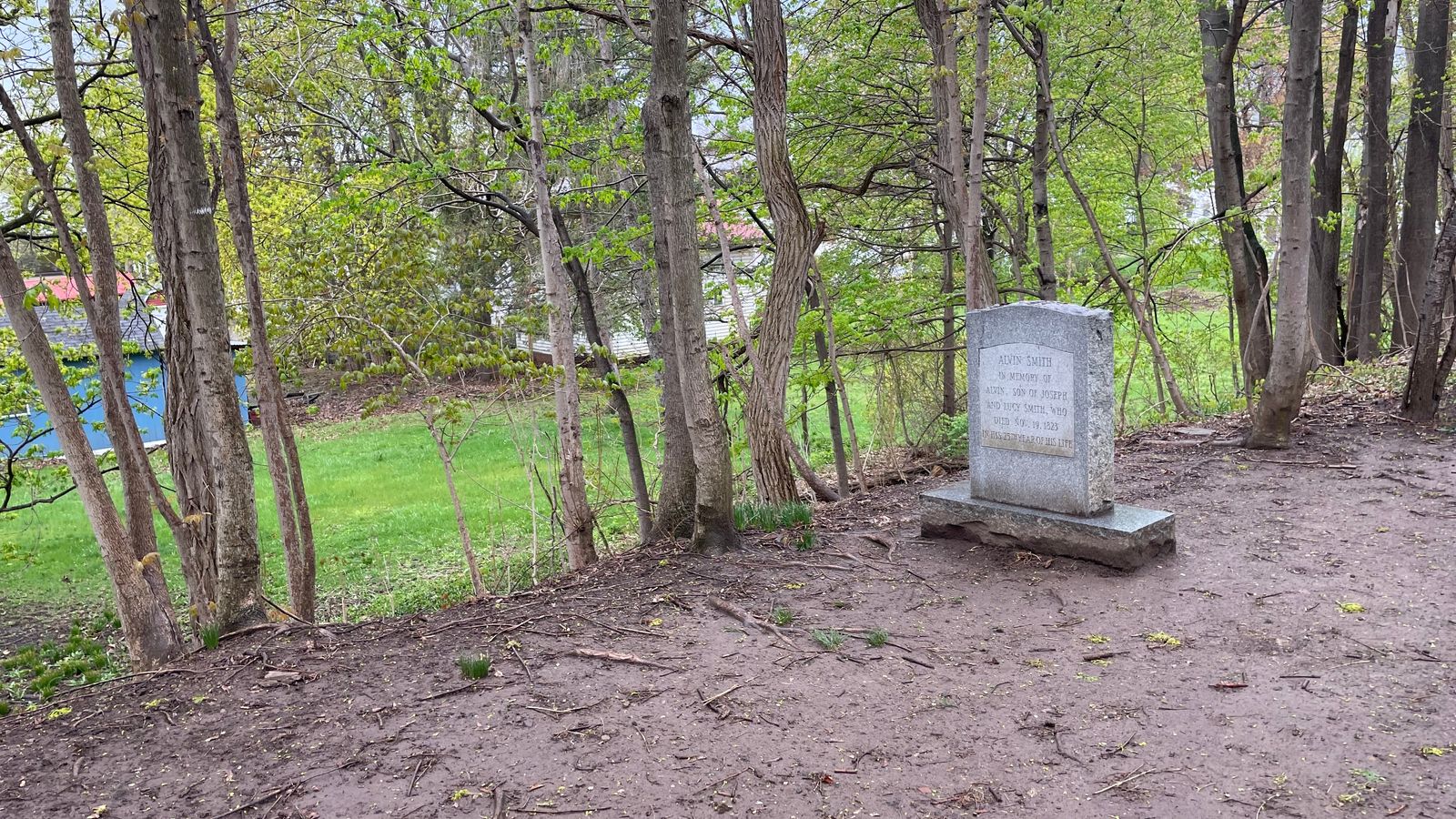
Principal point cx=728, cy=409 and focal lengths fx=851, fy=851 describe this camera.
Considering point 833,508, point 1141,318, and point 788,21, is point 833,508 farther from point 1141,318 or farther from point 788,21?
point 788,21

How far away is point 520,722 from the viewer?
12.7ft

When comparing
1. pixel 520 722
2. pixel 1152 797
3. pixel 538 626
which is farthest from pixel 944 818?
pixel 538 626

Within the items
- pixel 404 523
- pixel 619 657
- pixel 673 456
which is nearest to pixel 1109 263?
pixel 673 456

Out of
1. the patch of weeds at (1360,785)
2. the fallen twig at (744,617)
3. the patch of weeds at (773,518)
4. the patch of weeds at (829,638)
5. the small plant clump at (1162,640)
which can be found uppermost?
the patch of weeds at (773,518)

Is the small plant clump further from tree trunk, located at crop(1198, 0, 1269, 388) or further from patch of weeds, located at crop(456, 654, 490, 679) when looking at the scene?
tree trunk, located at crop(1198, 0, 1269, 388)

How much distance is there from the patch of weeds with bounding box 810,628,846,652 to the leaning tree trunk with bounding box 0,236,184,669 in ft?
12.2

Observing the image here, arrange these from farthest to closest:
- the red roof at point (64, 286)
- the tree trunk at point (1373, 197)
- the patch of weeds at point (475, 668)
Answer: the tree trunk at point (1373, 197) < the red roof at point (64, 286) < the patch of weeds at point (475, 668)

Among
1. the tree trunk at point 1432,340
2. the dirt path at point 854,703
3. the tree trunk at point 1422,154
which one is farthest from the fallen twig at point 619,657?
the tree trunk at point 1422,154

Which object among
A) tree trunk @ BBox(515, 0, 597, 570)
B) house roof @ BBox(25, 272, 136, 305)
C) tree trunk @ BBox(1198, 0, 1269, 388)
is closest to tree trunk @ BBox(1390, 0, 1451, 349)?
tree trunk @ BBox(1198, 0, 1269, 388)

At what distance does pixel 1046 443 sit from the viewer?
233 inches

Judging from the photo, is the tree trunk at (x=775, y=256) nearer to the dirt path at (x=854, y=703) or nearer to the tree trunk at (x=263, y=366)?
the dirt path at (x=854, y=703)

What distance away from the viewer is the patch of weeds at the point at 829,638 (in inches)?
182

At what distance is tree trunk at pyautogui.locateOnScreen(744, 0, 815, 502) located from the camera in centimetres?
678

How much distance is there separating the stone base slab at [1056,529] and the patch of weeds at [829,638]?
189cm
